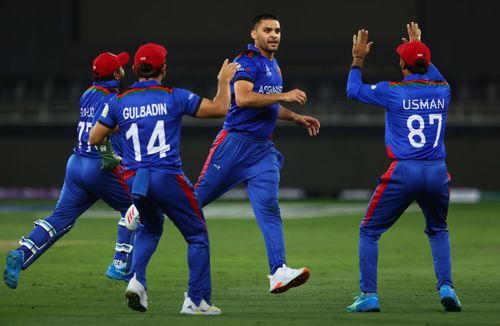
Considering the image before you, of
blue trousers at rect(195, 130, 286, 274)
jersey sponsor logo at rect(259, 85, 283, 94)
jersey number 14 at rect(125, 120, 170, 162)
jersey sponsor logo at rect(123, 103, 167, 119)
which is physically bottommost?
blue trousers at rect(195, 130, 286, 274)

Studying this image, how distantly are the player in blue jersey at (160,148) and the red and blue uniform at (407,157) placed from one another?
130 cm

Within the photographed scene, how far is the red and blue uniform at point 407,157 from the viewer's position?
870cm

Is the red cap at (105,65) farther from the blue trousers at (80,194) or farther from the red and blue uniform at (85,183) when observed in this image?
the blue trousers at (80,194)

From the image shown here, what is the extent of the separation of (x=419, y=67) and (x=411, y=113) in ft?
1.36

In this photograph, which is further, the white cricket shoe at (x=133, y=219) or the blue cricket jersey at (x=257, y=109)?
the blue cricket jersey at (x=257, y=109)

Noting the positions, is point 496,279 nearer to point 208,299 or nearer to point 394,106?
point 394,106

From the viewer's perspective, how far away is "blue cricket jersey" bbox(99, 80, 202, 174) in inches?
326

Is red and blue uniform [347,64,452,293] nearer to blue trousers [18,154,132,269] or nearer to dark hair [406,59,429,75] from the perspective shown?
dark hair [406,59,429,75]

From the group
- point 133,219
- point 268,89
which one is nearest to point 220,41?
point 268,89

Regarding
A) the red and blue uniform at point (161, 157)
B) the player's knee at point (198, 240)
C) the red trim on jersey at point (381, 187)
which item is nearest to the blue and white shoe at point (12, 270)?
the red and blue uniform at point (161, 157)

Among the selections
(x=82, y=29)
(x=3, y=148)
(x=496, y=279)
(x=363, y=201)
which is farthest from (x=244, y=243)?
(x=82, y=29)

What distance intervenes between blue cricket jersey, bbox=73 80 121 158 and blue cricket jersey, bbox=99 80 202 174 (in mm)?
1971

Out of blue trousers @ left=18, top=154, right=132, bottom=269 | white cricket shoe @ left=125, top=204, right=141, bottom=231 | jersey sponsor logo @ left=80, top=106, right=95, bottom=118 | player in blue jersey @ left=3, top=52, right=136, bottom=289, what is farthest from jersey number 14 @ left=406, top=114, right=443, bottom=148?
jersey sponsor logo @ left=80, top=106, right=95, bottom=118

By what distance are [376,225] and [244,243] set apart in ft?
25.3
